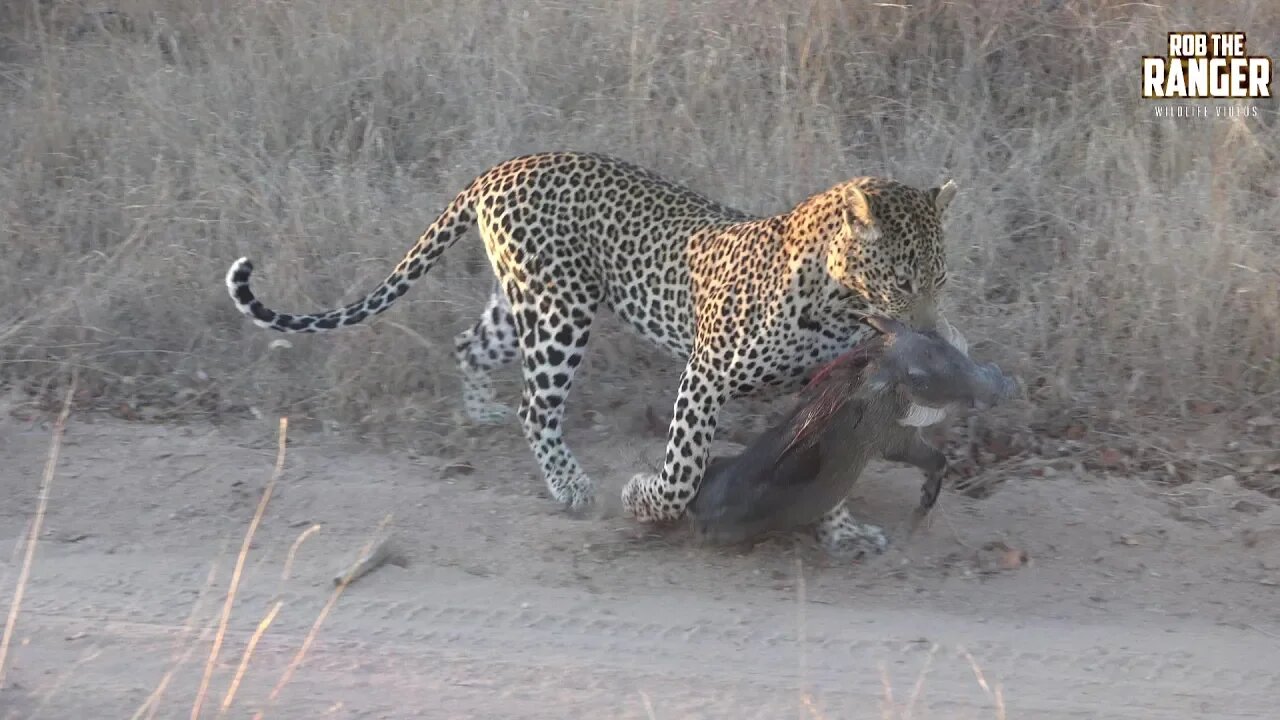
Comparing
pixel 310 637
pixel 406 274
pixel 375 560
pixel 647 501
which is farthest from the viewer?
pixel 406 274

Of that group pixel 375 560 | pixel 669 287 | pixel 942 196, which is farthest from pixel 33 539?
pixel 942 196

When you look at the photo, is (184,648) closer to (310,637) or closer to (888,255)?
(310,637)

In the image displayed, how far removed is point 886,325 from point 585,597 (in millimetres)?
1411

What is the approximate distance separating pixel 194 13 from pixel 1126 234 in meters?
6.06

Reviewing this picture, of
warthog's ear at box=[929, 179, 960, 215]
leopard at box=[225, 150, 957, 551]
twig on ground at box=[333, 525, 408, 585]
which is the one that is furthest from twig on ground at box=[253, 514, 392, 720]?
warthog's ear at box=[929, 179, 960, 215]

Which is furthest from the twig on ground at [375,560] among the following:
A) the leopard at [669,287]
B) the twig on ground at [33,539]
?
the twig on ground at [33,539]

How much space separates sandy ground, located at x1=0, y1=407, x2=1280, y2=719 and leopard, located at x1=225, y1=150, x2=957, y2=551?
30 cm

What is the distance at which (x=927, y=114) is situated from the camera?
8.49 m

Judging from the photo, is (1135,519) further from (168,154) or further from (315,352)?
(168,154)

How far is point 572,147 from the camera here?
8445 mm

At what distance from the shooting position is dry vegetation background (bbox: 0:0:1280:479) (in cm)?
706

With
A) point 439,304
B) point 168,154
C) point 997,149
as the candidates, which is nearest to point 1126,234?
point 997,149

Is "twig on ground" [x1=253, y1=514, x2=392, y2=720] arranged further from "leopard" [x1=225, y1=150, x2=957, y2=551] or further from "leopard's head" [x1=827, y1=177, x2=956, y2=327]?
"leopard's head" [x1=827, y1=177, x2=956, y2=327]

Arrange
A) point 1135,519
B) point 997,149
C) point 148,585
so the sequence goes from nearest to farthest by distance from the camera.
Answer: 1. point 148,585
2. point 1135,519
3. point 997,149
